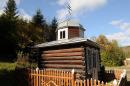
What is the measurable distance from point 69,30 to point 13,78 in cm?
932

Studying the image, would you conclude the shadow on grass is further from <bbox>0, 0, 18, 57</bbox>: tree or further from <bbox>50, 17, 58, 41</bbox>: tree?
<bbox>50, 17, 58, 41</bbox>: tree

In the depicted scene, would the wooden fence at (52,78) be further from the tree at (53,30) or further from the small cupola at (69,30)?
the tree at (53,30)

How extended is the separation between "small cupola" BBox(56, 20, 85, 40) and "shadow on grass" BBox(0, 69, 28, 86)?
313 inches

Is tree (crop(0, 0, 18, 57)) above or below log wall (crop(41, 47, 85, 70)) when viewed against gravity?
above

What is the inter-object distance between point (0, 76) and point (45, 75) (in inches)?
237

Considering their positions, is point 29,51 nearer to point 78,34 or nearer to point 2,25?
point 2,25

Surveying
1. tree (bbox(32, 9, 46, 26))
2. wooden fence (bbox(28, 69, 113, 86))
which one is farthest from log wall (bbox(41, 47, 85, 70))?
tree (bbox(32, 9, 46, 26))

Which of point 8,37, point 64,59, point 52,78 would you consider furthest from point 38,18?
point 52,78

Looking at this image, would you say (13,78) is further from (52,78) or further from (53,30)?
(53,30)

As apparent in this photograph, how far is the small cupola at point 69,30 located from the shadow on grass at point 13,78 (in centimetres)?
796

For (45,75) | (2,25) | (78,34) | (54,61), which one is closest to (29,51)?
(2,25)

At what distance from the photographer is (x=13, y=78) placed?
17.2 metres

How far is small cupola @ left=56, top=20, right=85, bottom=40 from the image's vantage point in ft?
80.5

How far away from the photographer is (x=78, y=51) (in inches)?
736
